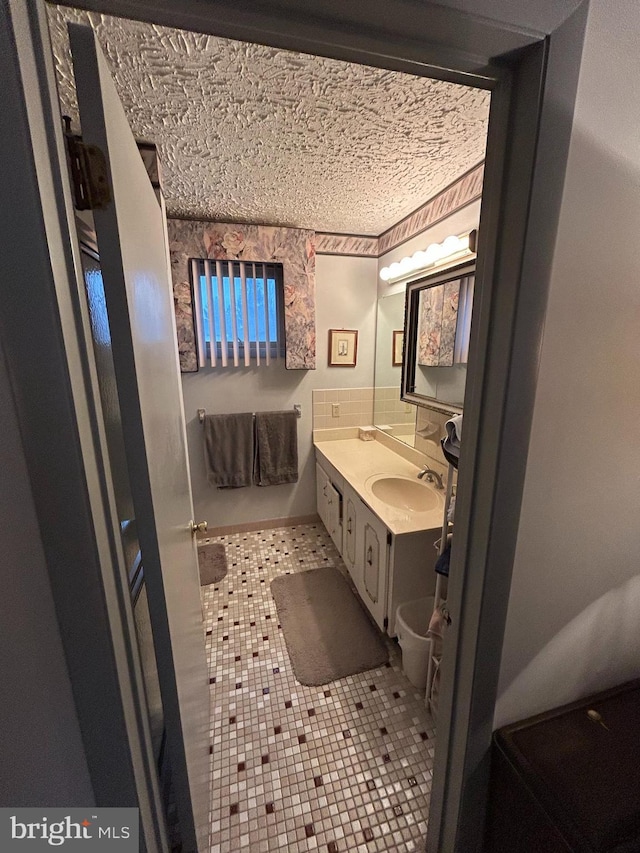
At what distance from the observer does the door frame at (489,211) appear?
1.63 feet

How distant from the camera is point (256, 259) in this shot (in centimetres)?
229

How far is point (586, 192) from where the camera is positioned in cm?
62

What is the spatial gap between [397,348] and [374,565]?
59.8 inches

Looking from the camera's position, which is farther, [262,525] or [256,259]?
[262,525]

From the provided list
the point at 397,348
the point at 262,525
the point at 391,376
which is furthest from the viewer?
the point at 262,525

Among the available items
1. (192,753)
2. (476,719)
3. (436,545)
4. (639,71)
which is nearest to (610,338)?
(639,71)

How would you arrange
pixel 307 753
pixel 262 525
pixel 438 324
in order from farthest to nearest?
1. pixel 262 525
2. pixel 438 324
3. pixel 307 753

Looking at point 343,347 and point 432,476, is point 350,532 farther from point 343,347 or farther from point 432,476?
point 343,347

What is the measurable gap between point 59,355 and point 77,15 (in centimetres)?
109

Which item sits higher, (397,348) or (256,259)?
(256,259)

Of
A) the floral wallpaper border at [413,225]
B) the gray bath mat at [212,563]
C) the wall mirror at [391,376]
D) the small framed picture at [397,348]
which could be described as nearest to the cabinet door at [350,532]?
the wall mirror at [391,376]

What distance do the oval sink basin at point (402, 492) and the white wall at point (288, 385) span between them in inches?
36.3

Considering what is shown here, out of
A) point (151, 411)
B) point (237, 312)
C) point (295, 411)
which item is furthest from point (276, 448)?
point (151, 411)

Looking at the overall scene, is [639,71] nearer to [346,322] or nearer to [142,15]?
[142,15]
